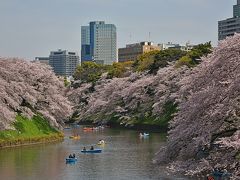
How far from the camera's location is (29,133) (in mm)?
55031

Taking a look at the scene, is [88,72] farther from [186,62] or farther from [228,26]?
[228,26]

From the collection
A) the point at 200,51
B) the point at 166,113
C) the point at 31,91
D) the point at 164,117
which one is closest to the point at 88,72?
the point at 164,117

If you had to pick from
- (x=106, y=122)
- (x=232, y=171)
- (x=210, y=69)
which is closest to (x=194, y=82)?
(x=210, y=69)

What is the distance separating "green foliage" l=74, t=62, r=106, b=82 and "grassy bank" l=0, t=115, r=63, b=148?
48618 millimetres

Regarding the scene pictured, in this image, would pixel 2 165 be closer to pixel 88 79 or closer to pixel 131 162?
pixel 131 162

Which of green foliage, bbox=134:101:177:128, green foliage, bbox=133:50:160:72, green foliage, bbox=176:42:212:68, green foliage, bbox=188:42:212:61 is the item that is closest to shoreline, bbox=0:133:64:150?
green foliage, bbox=134:101:177:128

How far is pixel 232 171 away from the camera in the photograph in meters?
27.1

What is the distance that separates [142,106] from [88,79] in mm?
32271

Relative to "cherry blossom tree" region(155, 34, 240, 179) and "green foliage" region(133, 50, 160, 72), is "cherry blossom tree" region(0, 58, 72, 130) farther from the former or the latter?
"green foliage" region(133, 50, 160, 72)

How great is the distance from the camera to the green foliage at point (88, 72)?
4384 inches

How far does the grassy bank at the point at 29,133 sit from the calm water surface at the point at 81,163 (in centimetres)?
180

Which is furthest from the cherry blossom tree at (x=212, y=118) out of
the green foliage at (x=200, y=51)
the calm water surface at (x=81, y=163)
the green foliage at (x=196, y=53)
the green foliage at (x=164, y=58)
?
the green foliage at (x=164, y=58)

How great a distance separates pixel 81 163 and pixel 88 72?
7939 centimetres

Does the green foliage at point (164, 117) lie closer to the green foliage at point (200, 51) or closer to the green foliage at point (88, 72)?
the green foliage at point (200, 51)
